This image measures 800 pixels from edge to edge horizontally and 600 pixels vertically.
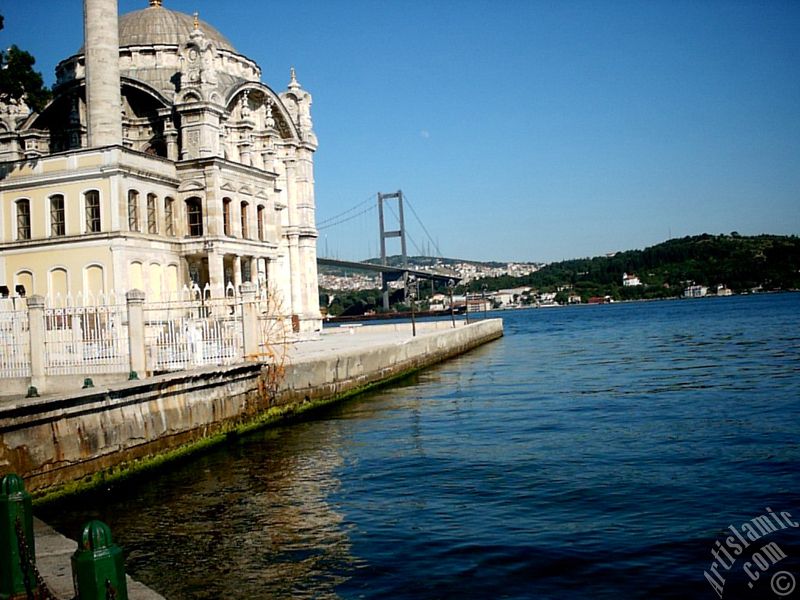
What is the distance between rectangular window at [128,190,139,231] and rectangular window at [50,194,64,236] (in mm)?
1845

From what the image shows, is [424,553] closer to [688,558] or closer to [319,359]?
[688,558]

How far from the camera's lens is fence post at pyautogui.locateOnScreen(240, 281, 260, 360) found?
1351cm

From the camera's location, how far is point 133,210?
23281 millimetres

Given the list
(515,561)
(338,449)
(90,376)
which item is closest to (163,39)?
(90,376)

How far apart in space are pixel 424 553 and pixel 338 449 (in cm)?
526

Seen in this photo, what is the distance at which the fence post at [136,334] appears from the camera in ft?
41.1

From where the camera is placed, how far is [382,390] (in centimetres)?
2014

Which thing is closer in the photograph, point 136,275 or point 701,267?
point 136,275

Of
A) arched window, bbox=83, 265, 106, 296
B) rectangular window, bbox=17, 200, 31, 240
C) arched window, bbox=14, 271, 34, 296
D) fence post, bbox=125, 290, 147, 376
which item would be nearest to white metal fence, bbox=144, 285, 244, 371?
fence post, bbox=125, 290, 147, 376

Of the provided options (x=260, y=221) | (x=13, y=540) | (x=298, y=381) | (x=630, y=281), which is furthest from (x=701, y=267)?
(x=13, y=540)

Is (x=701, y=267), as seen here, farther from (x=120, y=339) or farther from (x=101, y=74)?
(x=120, y=339)

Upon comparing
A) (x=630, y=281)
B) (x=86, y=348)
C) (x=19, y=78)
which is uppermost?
(x=19, y=78)

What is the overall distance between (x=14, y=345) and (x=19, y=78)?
38.5 ft

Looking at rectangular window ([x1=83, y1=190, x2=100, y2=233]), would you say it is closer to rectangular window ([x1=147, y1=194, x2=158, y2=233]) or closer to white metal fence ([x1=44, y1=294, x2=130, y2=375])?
rectangular window ([x1=147, y1=194, x2=158, y2=233])
